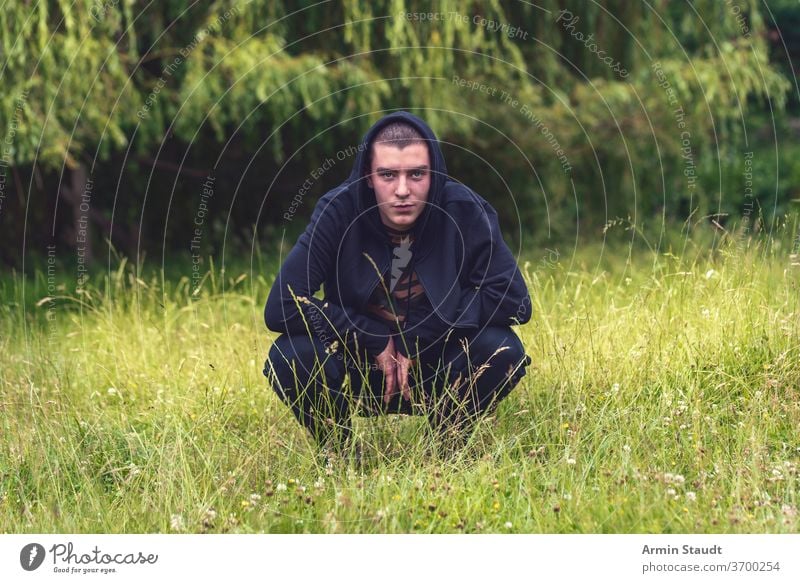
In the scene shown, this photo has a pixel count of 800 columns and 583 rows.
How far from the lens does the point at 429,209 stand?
4.13 meters

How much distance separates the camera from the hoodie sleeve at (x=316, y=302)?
13.3ft

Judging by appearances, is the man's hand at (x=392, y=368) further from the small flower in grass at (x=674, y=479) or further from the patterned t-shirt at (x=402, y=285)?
the small flower in grass at (x=674, y=479)

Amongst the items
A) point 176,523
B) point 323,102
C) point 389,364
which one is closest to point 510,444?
point 389,364

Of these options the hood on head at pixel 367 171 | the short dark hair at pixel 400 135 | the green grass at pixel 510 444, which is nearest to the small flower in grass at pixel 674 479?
the green grass at pixel 510 444

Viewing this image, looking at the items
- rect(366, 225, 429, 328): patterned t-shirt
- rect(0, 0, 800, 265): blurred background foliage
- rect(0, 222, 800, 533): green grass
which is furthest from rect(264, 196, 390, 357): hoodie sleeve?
rect(0, 0, 800, 265): blurred background foliage

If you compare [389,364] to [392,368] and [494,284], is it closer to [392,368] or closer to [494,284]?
[392,368]

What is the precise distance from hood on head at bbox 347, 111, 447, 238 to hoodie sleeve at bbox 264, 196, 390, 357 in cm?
13

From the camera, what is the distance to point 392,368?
414 centimetres

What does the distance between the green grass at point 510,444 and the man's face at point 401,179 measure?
32.9 inches

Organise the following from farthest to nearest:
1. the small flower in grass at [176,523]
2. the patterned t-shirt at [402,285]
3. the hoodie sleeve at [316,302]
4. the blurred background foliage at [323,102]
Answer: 1. the blurred background foliage at [323,102]
2. the patterned t-shirt at [402,285]
3. the hoodie sleeve at [316,302]
4. the small flower in grass at [176,523]

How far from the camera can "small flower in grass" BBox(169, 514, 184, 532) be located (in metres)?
3.65

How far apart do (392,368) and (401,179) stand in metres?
0.72

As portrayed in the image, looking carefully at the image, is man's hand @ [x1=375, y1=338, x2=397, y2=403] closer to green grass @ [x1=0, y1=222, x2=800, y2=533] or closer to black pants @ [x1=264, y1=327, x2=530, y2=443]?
black pants @ [x1=264, y1=327, x2=530, y2=443]

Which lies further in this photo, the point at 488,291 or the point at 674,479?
the point at 488,291
